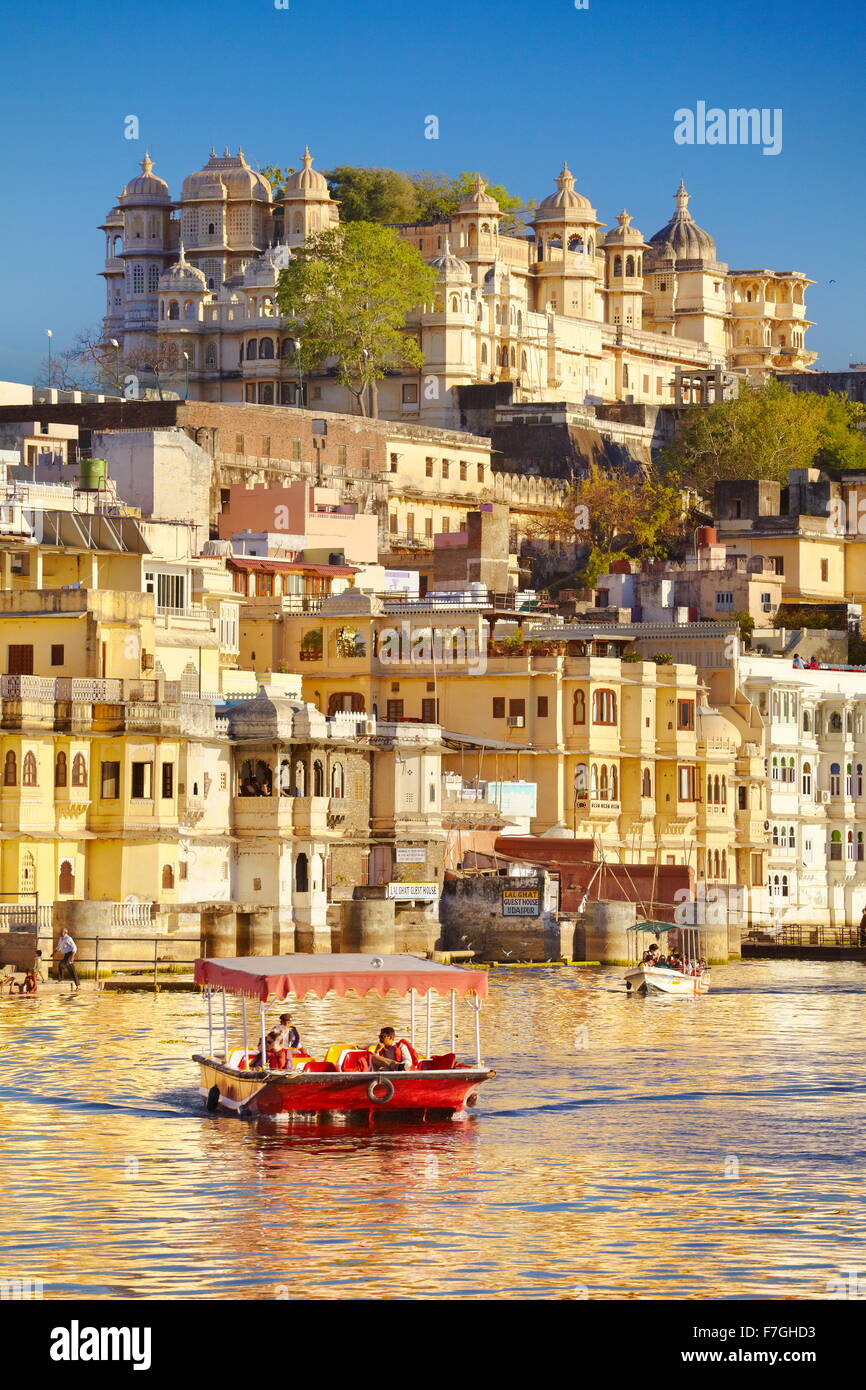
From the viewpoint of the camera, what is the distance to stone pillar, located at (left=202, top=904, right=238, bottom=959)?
2549 inches

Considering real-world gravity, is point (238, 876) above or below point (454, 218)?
below

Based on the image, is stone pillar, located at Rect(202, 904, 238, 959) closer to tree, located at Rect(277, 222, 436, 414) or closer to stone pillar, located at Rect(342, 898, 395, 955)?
Result: stone pillar, located at Rect(342, 898, 395, 955)

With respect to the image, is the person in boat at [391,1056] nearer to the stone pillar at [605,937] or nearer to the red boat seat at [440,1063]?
the red boat seat at [440,1063]

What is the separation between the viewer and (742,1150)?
39.2 metres

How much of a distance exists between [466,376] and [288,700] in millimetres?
59298

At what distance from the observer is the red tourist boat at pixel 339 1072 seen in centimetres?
3994

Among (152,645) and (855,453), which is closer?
(152,645)

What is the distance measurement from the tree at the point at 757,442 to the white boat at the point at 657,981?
208 feet

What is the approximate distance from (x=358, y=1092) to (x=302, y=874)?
31.0 m

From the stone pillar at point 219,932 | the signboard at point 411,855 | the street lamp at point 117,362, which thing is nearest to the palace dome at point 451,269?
the street lamp at point 117,362

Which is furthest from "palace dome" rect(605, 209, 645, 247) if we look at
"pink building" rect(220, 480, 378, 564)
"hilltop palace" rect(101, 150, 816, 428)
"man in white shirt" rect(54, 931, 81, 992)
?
"man in white shirt" rect(54, 931, 81, 992)

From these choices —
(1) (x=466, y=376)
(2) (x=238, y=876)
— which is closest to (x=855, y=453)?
(1) (x=466, y=376)

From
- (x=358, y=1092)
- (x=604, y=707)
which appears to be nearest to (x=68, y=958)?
(x=358, y=1092)
